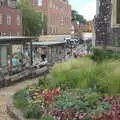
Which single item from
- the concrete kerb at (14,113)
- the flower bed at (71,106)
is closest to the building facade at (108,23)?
the concrete kerb at (14,113)

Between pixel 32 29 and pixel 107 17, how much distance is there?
59419 millimetres

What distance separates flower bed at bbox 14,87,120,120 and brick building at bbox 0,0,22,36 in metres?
55.1

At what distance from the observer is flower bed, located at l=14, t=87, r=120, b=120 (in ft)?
35.1

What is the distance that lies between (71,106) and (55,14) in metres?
94.3

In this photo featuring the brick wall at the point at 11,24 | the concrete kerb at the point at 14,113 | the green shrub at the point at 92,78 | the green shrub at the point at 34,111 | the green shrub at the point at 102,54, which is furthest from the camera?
the brick wall at the point at 11,24

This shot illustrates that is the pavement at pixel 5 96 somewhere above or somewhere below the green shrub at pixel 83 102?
below

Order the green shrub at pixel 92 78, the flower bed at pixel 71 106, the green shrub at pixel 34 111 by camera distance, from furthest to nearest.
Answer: the green shrub at pixel 92 78 < the green shrub at pixel 34 111 < the flower bed at pixel 71 106

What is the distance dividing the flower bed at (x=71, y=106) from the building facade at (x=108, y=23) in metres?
10.4

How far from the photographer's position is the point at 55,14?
4151 inches

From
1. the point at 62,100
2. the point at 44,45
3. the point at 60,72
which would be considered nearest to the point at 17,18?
the point at 44,45

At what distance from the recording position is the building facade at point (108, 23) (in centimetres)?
2408

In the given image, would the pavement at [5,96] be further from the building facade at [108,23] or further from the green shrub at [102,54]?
the building facade at [108,23]

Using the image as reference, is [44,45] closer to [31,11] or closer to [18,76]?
[18,76]

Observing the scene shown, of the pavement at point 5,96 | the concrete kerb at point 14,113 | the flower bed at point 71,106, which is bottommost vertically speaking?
the pavement at point 5,96
